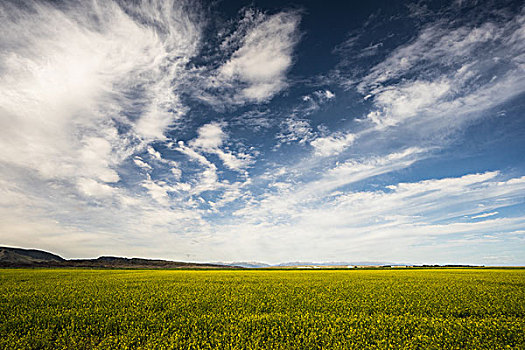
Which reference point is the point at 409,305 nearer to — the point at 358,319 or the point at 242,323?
the point at 358,319

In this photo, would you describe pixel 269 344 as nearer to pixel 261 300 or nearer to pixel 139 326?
pixel 139 326

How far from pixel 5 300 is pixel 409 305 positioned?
986 inches

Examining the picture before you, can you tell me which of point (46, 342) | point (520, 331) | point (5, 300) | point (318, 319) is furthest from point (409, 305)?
point (5, 300)

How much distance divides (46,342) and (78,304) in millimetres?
6823

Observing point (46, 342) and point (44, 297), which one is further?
point (44, 297)

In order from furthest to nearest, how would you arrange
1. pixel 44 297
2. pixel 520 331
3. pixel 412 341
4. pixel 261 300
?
pixel 44 297 → pixel 261 300 → pixel 520 331 → pixel 412 341

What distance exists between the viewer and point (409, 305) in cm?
1473

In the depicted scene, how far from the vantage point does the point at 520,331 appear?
995 cm

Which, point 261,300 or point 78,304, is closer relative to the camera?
point 78,304

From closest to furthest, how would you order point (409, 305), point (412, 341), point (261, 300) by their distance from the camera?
point (412, 341), point (409, 305), point (261, 300)

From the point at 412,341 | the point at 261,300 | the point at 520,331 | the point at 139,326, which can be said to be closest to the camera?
the point at 412,341

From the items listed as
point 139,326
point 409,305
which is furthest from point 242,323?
point 409,305

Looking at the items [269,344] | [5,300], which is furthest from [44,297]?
[269,344]


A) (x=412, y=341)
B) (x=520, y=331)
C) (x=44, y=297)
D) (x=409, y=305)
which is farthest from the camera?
(x=44, y=297)
